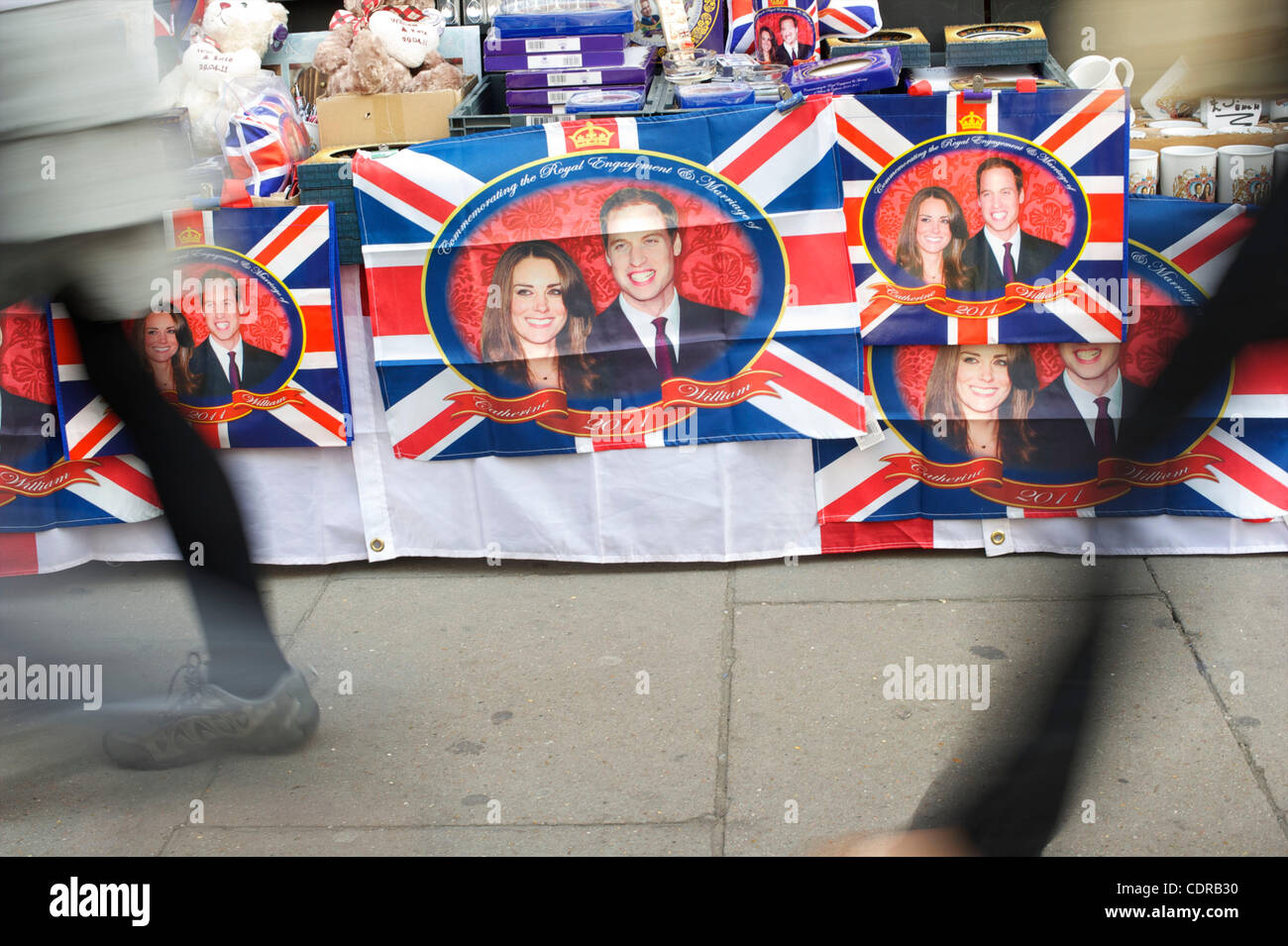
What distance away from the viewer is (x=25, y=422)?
150 inches

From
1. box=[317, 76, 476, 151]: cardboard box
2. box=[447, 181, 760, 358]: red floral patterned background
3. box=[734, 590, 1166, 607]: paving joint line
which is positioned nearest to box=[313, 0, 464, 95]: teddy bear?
box=[317, 76, 476, 151]: cardboard box

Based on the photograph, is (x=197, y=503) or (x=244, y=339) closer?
(x=197, y=503)

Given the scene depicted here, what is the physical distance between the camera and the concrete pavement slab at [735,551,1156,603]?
3.70 meters

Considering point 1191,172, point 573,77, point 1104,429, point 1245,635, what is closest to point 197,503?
point 573,77

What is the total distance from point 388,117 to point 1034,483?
2.25 m

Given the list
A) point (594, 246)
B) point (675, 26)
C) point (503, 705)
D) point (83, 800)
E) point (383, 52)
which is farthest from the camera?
point (383, 52)

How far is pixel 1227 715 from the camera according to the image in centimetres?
309

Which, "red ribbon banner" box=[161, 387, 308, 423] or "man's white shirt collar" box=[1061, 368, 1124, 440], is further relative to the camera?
"red ribbon banner" box=[161, 387, 308, 423]

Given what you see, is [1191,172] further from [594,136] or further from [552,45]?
[552,45]

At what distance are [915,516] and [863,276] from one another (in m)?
0.74

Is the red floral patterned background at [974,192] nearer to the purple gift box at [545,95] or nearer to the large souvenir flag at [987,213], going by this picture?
the large souvenir flag at [987,213]

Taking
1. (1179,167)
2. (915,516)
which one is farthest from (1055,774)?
(1179,167)

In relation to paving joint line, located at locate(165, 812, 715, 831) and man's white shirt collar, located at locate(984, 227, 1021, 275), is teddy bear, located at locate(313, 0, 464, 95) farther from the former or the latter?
paving joint line, located at locate(165, 812, 715, 831)

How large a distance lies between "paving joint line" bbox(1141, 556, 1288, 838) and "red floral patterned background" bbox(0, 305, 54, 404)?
10.6ft
